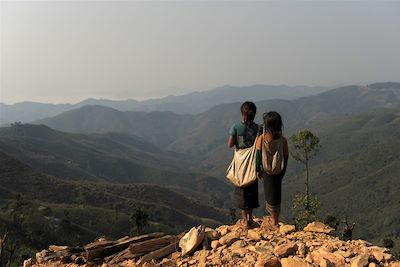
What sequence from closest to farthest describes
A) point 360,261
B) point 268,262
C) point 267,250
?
point 360,261, point 268,262, point 267,250

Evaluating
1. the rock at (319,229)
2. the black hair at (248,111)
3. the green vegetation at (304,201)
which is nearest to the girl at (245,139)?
the black hair at (248,111)

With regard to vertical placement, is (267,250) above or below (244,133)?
below

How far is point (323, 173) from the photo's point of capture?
586 ft

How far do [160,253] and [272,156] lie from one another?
2.94 m

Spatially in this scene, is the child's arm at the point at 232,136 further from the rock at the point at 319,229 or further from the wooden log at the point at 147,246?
the wooden log at the point at 147,246

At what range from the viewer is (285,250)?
277 inches

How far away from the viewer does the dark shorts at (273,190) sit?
27.7ft

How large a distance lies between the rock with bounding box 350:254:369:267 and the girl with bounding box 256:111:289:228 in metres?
2.27

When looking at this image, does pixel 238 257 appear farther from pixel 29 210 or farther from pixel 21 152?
pixel 21 152

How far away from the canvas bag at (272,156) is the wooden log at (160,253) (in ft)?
7.92

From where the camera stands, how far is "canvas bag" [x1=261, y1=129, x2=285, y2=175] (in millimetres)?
8273

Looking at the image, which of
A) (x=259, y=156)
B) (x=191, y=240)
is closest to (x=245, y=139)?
(x=259, y=156)

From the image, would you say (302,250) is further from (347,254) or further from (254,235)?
(254,235)

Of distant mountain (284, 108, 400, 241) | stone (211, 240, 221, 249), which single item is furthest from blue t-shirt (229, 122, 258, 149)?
distant mountain (284, 108, 400, 241)
